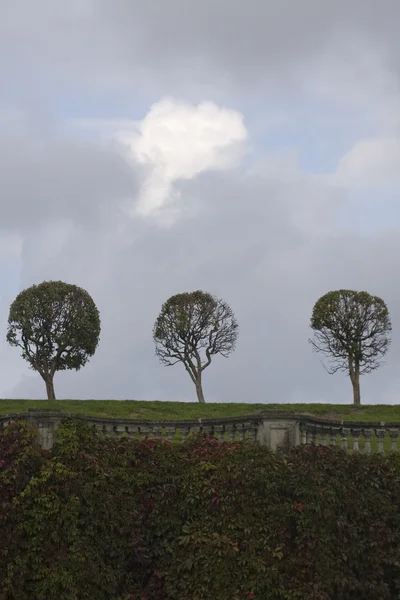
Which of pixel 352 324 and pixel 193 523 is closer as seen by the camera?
pixel 193 523

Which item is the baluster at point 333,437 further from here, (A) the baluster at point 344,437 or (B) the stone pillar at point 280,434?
(B) the stone pillar at point 280,434

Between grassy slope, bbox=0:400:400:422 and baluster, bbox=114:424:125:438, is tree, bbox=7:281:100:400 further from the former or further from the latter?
baluster, bbox=114:424:125:438

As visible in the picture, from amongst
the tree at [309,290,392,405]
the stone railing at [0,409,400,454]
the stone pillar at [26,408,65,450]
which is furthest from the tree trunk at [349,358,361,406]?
the stone pillar at [26,408,65,450]

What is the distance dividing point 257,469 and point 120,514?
2.58 meters

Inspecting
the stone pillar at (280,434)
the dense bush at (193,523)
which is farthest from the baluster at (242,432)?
the dense bush at (193,523)

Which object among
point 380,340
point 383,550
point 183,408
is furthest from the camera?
point 380,340

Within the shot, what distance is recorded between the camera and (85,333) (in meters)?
46.0

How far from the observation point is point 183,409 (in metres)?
33.0

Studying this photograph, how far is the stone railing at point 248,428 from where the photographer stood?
49.2 ft

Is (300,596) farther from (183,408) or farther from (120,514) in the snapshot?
(183,408)

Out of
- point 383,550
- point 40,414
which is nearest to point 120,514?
point 40,414

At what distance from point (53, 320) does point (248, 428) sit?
3172 cm

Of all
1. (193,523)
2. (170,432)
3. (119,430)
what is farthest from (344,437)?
(119,430)

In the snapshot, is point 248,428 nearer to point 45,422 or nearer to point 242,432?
point 242,432
